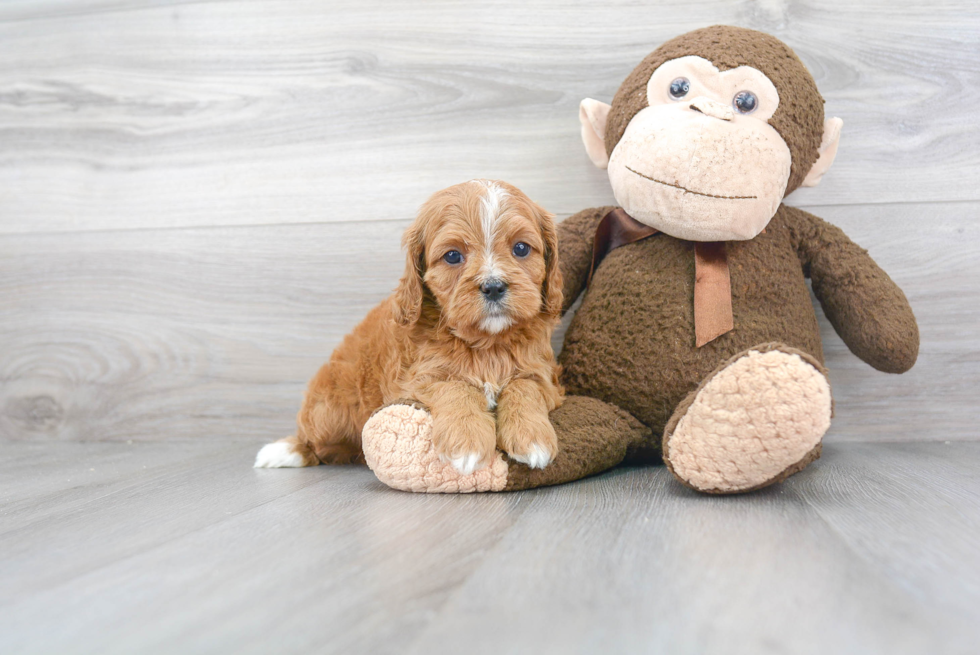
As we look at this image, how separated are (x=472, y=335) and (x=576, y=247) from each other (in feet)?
1.53

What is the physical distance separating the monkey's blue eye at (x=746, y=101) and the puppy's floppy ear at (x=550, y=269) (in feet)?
1.59

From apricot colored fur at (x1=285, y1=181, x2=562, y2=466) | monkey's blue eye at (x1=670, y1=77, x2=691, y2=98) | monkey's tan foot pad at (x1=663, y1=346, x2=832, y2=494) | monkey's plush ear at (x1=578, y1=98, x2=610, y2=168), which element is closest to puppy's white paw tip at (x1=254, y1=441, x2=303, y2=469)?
apricot colored fur at (x1=285, y1=181, x2=562, y2=466)

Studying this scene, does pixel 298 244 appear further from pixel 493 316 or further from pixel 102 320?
pixel 493 316

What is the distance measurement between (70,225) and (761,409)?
2.11 meters

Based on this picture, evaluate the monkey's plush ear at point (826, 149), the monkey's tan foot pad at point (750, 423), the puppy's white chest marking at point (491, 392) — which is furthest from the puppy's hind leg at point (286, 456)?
the monkey's plush ear at point (826, 149)

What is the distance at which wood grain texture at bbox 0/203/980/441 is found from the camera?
183 centimetres

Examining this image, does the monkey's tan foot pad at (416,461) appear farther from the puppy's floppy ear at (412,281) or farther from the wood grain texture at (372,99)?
the wood grain texture at (372,99)

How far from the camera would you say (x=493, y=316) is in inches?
52.6

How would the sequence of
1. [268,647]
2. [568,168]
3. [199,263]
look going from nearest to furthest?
[268,647]
[568,168]
[199,263]

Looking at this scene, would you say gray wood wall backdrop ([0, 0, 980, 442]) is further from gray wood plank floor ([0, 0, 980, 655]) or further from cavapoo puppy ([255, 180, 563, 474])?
cavapoo puppy ([255, 180, 563, 474])

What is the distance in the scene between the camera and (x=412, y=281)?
1421mm

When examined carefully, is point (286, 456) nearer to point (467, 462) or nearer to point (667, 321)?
point (467, 462)

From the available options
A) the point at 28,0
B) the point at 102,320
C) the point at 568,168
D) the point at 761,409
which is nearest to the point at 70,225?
the point at 102,320

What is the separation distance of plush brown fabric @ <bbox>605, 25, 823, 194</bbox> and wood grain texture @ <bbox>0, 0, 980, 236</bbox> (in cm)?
31
